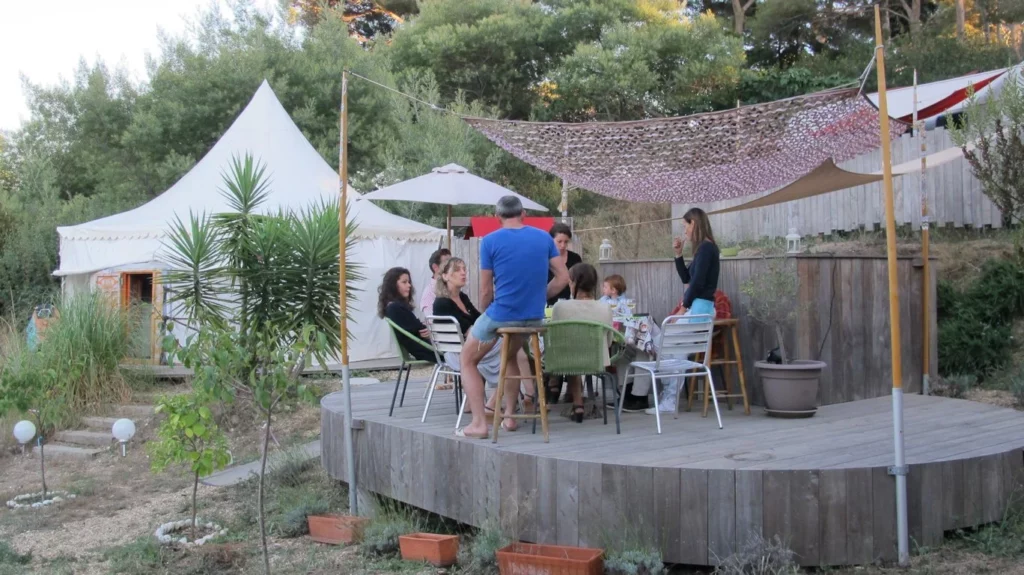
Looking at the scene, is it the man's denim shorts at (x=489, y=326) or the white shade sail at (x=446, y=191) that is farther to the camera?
the white shade sail at (x=446, y=191)

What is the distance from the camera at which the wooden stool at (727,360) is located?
5.52 meters

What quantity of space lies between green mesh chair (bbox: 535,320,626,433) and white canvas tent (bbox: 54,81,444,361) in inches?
242

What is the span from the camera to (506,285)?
14.8 ft


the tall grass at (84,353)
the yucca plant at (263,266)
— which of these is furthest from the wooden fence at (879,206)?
the tall grass at (84,353)

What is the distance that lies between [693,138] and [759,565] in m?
3.03

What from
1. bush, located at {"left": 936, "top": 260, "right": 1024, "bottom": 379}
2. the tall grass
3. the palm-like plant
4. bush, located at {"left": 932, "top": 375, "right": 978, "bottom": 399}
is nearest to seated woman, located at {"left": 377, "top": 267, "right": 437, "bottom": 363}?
the palm-like plant

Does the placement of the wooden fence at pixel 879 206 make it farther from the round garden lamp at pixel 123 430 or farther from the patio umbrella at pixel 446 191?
the round garden lamp at pixel 123 430

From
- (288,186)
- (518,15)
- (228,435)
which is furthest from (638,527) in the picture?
(518,15)

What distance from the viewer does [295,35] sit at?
19.4 meters

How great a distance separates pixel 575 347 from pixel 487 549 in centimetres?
121

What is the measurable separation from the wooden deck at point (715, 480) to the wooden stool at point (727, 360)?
31cm

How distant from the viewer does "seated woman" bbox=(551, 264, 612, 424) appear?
4961mm

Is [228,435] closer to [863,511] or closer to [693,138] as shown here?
[693,138]

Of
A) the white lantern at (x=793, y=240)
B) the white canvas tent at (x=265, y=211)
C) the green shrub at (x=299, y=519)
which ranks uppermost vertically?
the white canvas tent at (x=265, y=211)
